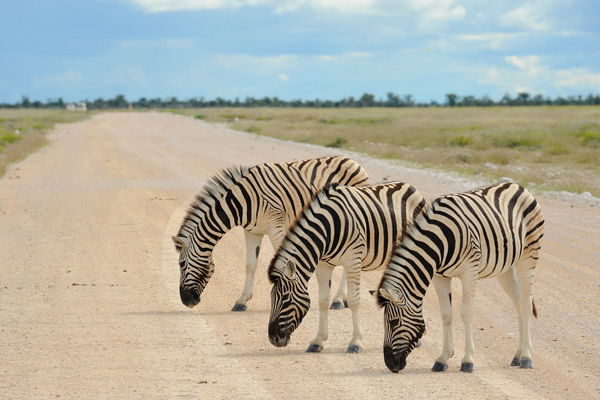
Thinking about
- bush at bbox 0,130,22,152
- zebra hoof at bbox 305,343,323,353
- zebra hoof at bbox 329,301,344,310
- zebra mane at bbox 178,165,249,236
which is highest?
zebra mane at bbox 178,165,249,236

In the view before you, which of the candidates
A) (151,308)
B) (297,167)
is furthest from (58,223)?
(297,167)

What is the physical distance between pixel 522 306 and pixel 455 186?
1068 centimetres

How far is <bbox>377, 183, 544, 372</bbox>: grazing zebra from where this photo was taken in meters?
5.19

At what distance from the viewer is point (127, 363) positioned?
18.8 ft

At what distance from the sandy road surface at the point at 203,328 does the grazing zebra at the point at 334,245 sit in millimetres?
458

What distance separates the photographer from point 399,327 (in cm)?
514

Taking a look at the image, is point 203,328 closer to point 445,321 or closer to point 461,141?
point 445,321

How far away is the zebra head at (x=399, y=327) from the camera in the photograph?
202 inches

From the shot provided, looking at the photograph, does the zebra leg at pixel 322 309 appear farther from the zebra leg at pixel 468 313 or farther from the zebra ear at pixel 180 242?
the zebra ear at pixel 180 242

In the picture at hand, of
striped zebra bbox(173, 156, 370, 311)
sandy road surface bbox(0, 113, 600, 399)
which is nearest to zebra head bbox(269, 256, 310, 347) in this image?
sandy road surface bbox(0, 113, 600, 399)

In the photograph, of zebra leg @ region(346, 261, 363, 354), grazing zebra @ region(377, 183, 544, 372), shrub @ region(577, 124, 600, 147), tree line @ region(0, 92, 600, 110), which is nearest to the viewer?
grazing zebra @ region(377, 183, 544, 372)

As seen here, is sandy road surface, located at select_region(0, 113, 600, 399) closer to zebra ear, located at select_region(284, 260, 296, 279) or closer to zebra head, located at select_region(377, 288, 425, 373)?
zebra head, located at select_region(377, 288, 425, 373)

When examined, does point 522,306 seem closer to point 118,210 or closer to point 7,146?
point 118,210

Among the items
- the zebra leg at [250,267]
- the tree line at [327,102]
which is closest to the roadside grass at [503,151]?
the zebra leg at [250,267]
